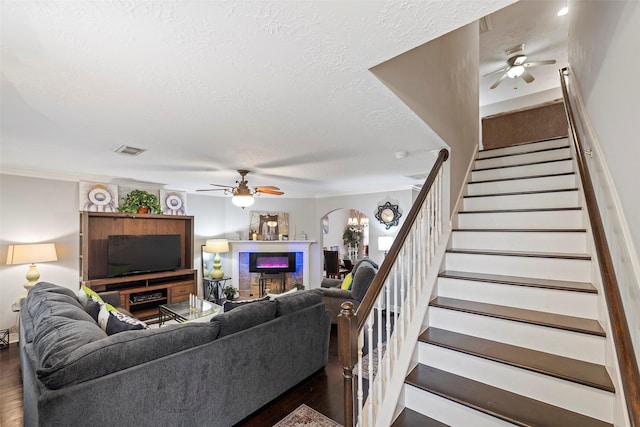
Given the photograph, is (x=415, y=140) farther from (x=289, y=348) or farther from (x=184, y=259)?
(x=184, y=259)

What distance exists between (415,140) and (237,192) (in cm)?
235

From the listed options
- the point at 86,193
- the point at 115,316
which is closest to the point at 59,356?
the point at 115,316

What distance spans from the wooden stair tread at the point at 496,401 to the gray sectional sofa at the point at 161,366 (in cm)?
119

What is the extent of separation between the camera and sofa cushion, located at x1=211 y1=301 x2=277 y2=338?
215cm

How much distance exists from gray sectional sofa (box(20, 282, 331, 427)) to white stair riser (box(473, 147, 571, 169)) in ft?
8.97

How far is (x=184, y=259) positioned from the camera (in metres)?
5.80

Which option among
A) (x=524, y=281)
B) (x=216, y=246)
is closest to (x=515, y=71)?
(x=524, y=281)

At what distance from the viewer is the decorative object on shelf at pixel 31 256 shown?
12.0ft

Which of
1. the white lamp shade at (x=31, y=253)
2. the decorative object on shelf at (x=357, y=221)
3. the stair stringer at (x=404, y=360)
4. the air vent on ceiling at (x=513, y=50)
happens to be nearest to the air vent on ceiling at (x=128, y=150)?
the white lamp shade at (x=31, y=253)

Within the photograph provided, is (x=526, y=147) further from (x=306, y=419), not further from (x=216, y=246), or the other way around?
(x=216, y=246)

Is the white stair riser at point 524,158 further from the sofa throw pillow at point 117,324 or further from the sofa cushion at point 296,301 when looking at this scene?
the sofa throw pillow at point 117,324

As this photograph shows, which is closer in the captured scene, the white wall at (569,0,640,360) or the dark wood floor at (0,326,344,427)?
the white wall at (569,0,640,360)

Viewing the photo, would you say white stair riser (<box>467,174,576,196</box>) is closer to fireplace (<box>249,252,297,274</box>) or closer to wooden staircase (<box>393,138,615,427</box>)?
wooden staircase (<box>393,138,615,427</box>)

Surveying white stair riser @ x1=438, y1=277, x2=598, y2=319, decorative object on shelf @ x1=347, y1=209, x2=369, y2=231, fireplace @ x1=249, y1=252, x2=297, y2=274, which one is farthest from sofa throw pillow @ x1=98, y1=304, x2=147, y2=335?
decorative object on shelf @ x1=347, y1=209, x2=369, y2=231
